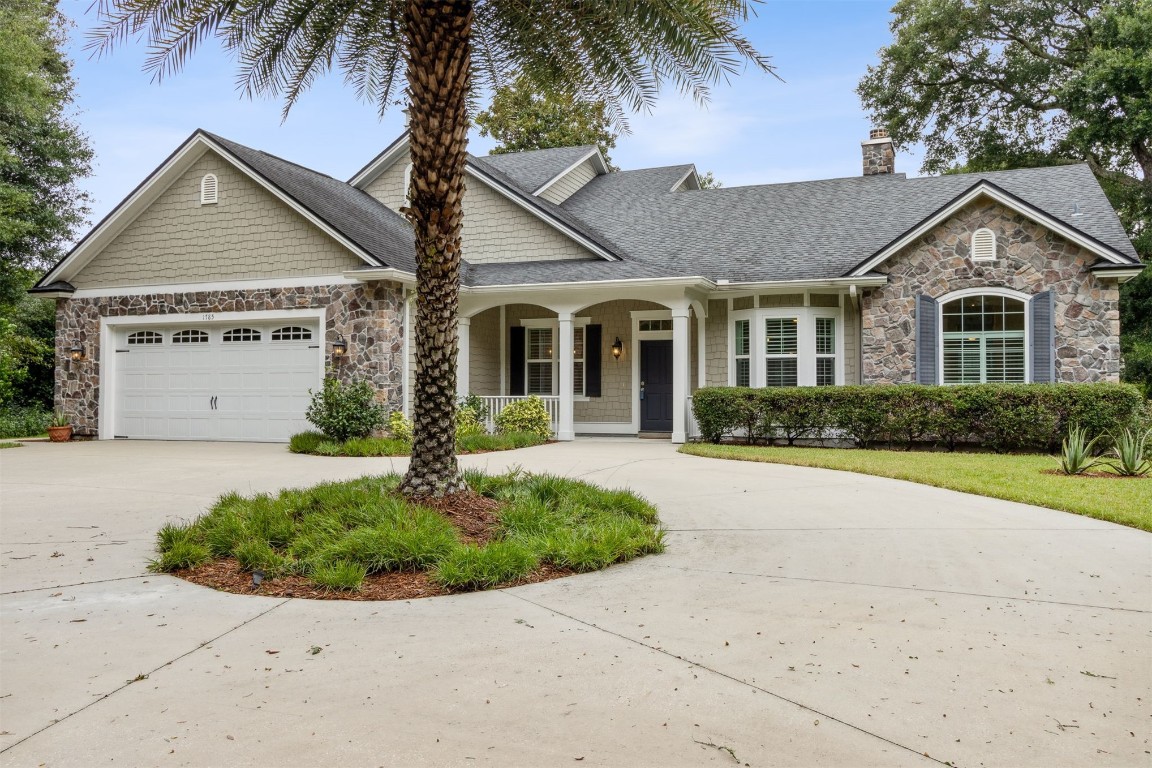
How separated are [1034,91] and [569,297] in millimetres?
20200

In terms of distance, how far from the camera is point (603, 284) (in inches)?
574

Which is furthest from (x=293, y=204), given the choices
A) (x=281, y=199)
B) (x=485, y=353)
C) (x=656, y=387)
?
(x=656, y=387)

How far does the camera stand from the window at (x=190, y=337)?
51.0 feet

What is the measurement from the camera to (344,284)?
14336 millimetres

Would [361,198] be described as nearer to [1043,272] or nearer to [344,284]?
[344,284]

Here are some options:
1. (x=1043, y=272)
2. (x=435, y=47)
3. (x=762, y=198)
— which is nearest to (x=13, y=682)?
(x=435, y=47)

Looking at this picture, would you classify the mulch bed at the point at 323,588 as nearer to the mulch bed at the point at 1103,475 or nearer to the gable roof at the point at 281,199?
the mulch bed at the point at 1103,475

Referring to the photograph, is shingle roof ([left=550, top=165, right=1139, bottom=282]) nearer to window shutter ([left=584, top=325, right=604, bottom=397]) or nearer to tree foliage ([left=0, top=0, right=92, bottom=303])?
window shutter ([left=584, top=325, right=604, bottom=397])

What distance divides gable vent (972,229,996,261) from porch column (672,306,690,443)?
17.1 feet

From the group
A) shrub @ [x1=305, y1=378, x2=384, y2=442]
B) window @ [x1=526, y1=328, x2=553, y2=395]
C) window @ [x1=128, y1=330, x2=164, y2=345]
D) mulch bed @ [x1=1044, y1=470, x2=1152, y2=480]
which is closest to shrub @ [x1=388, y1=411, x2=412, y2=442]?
shrub @ [x1=305, y1=378, x2=384, y2=442]

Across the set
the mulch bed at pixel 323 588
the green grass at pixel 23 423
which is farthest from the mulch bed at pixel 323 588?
the green grass at pixel 23 423

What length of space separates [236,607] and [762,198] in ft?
55.1

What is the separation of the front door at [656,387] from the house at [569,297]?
0.05 metres

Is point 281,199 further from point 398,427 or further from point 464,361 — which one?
point 398,427
